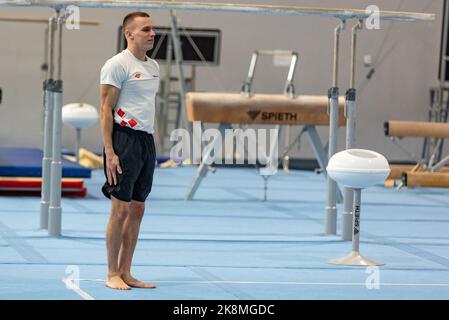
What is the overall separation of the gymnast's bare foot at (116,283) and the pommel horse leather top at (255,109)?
15.5ft

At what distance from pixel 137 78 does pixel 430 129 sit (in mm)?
7413

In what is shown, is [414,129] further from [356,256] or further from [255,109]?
[356,256]

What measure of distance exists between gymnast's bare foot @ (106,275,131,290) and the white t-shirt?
2.74ft

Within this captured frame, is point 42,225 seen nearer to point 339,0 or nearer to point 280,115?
point 280,115

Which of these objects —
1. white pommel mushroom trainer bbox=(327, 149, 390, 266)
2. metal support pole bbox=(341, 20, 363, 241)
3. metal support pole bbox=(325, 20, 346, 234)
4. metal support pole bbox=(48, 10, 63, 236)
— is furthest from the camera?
metal support pole bbox=(325, 20, 346, 234)

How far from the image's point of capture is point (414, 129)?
40.2 feet

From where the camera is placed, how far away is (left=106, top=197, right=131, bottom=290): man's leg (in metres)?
5.51

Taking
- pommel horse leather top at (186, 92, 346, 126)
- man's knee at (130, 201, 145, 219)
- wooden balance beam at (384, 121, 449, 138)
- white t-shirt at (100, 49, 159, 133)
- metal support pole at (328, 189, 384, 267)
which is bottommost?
metal support pole at (328, 189, 384, 267)

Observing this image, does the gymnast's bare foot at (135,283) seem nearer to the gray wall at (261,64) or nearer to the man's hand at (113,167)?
the man's hand at (113,167)

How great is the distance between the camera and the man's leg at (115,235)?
5512mm

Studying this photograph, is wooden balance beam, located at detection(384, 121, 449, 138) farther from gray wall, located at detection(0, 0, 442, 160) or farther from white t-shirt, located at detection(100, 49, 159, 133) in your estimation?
white t-shirt, located at detection(100, 49, 159, 133)

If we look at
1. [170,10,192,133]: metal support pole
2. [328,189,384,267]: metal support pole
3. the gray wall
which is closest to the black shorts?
[328,189,384,267]: metal support pole

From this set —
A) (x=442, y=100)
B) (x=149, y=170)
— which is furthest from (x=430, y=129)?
(x=149, y=170)
